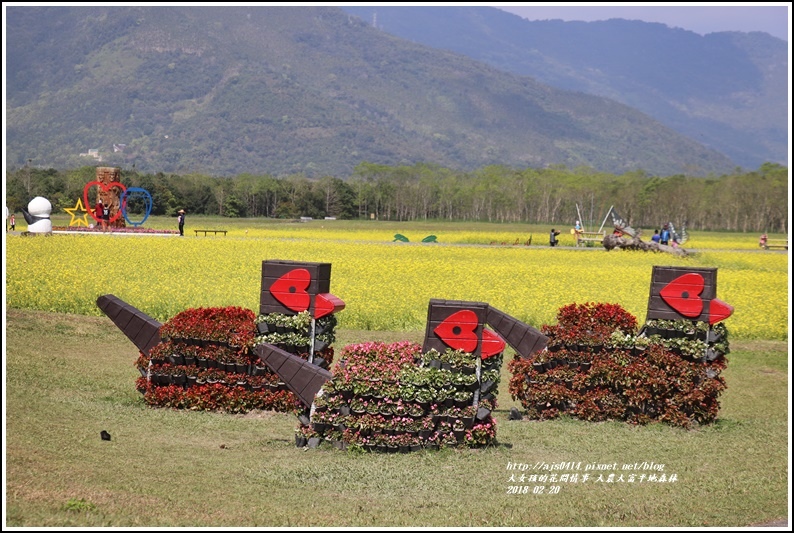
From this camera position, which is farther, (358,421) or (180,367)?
(180,367)

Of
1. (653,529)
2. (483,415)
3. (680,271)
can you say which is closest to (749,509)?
(653,529)

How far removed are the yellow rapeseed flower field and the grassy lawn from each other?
37.4ft

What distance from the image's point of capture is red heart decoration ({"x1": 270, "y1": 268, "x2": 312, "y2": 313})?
1467 centimetres

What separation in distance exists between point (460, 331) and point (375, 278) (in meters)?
23.5

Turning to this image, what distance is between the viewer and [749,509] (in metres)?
10.1

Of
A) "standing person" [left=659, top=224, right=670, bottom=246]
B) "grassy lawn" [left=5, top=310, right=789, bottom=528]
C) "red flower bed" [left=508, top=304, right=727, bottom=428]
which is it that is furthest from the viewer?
"standing person" [left=659, top=224, right=670, bottom=246]

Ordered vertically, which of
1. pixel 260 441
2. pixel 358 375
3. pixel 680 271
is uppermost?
pixel 680 271

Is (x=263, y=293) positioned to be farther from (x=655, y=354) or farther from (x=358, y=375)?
(x=655, y=354)

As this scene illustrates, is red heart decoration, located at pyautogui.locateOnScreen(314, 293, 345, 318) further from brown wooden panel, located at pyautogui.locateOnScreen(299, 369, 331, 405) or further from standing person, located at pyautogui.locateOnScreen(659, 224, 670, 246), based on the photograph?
standing person, located at pyautogui.locateOnScreen(659, 224, 670, 246)

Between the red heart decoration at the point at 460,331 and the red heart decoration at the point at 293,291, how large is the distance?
8.84 ft

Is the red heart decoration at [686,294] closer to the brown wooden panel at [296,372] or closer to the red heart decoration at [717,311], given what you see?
the red heart decoration at [717,311]

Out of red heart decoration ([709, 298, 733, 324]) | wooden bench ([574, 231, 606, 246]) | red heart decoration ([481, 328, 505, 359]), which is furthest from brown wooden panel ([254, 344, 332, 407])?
wooden bench ([574, 231, 606, 246])

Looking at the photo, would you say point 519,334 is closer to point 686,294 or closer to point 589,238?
point 686,294

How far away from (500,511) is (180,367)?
6.71m
